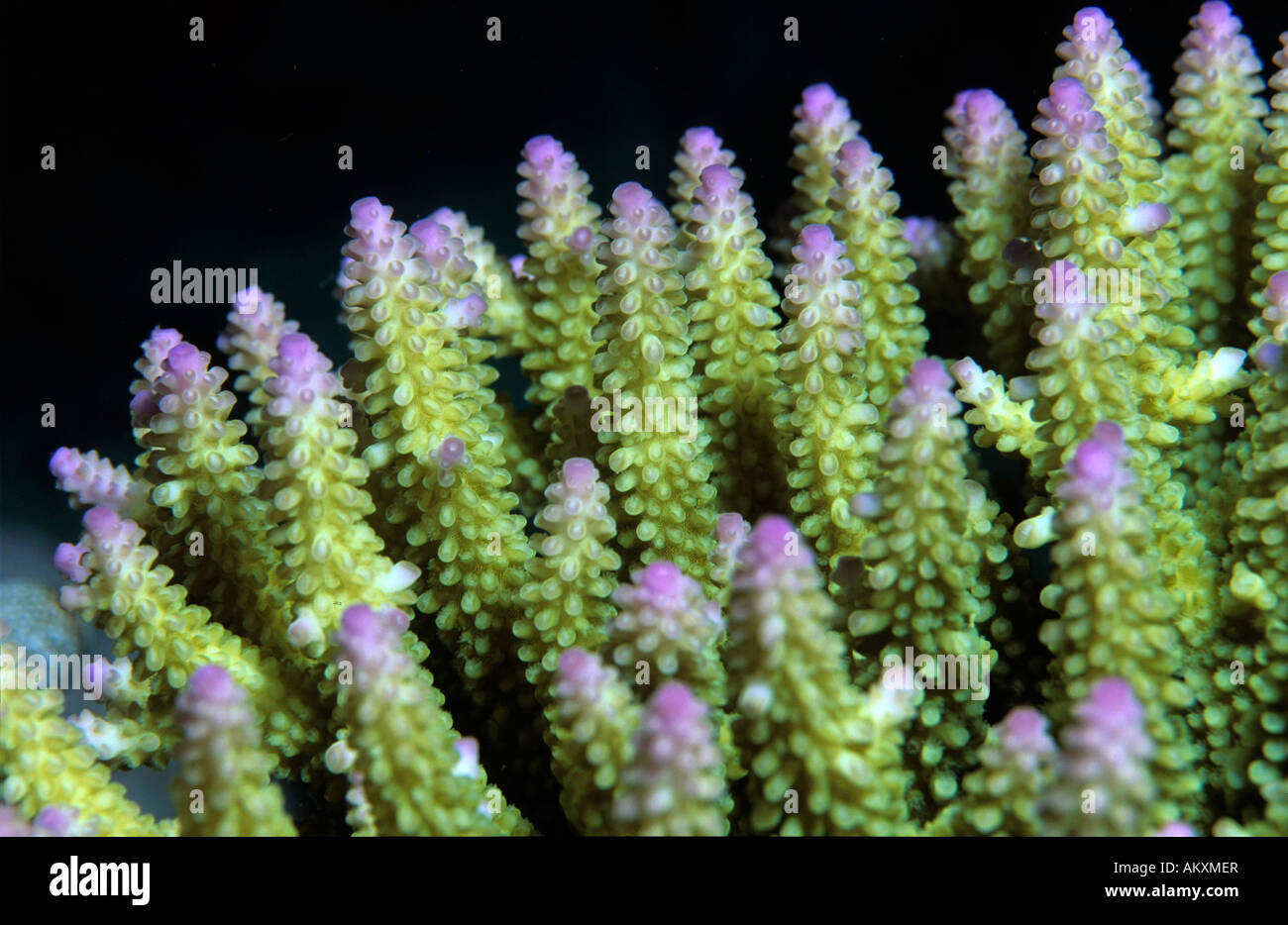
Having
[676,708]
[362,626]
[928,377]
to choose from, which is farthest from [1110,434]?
[362,626]

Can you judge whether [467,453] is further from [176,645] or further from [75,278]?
[75,278]

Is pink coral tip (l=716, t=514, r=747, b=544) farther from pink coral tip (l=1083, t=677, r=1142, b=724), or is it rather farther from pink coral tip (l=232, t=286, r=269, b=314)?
pink coral tip (l=232, t=286, r=269, b=314)

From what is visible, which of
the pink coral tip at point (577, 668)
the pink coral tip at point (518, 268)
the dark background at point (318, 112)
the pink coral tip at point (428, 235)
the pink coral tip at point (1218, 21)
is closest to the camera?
the pink coral tip at point (577, 668)

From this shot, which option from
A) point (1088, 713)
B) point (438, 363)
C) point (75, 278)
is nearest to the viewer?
point (1088, 713)

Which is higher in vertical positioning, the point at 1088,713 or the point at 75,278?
the point at 75,278

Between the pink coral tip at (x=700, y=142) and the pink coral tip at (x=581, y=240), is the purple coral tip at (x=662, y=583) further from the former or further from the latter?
the pink coral tip at (x=700, y=142)

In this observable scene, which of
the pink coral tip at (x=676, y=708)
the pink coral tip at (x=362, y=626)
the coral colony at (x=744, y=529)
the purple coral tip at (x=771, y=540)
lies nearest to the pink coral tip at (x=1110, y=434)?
the coral colony at (x=744, y=529)
